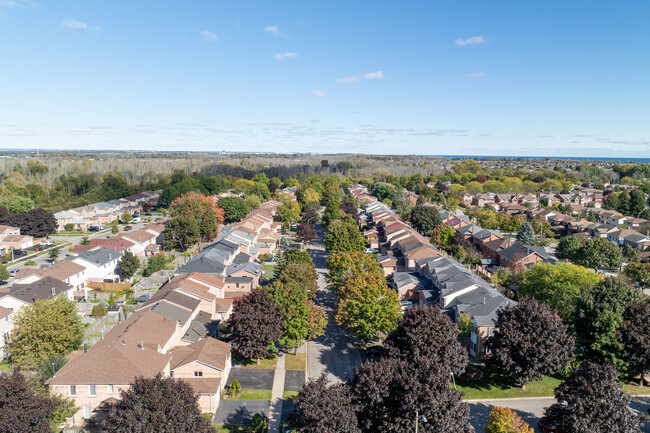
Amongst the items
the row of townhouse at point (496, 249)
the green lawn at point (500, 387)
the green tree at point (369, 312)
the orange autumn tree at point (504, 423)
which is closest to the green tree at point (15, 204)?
the green tree at point (369, 312)

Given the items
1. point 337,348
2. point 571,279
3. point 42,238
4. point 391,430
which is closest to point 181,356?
point 337,348

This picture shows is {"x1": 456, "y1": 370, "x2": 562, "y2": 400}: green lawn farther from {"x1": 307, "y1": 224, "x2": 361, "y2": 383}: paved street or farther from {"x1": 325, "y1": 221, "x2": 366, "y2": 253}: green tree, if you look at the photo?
{"x1": 325, "y1": 221, "x2": 366, "y2": 253}: green tree

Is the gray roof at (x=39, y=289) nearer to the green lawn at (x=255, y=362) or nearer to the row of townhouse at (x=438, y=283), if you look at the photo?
the green lawn at (x=255, y=362)

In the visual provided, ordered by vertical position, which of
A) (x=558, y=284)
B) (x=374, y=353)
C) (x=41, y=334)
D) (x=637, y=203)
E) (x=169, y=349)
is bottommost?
(x=374, y=353)

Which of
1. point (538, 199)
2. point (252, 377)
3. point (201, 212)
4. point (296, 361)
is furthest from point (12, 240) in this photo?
point (538, 199)

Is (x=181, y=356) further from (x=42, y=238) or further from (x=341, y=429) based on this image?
(x=42, y=238)

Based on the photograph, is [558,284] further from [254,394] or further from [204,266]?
[204,266]
